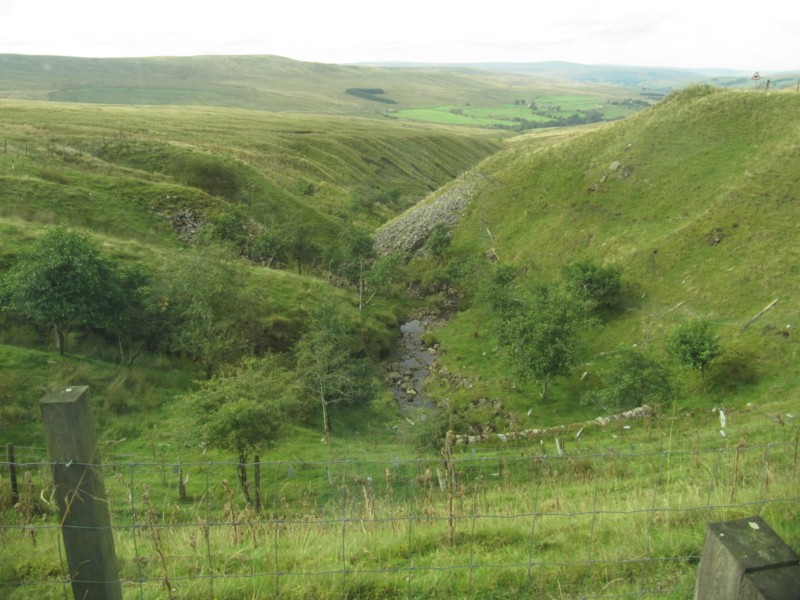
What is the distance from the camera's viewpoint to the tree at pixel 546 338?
2903 cm

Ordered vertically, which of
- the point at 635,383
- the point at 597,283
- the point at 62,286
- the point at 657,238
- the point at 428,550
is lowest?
the point at 635,383

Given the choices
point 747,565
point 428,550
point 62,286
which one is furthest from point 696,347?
point 62,286

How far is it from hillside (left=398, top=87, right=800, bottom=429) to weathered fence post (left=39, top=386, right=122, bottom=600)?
23.6 m

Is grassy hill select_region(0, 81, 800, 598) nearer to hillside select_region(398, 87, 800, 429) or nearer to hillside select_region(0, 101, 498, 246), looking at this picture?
hillside select_region(398, 87, 800, 429)

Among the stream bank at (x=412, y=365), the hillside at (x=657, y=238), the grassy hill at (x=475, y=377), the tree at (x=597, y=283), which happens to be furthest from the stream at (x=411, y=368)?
the tree at (x=597, y=283)

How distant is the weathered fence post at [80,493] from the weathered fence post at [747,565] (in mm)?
5361

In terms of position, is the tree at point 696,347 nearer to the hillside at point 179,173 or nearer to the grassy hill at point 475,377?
the grassy hill at point 475,377

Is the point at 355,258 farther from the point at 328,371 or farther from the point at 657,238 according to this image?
the point at 657,238

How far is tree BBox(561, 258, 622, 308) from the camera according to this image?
3556 centimetres

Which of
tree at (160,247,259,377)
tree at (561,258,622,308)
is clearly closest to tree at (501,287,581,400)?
tree at (561,258,622,308)

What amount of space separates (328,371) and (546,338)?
1199cm

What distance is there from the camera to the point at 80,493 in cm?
514

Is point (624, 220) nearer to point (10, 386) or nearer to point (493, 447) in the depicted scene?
point (493, 447)

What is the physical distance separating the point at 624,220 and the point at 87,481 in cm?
4440
